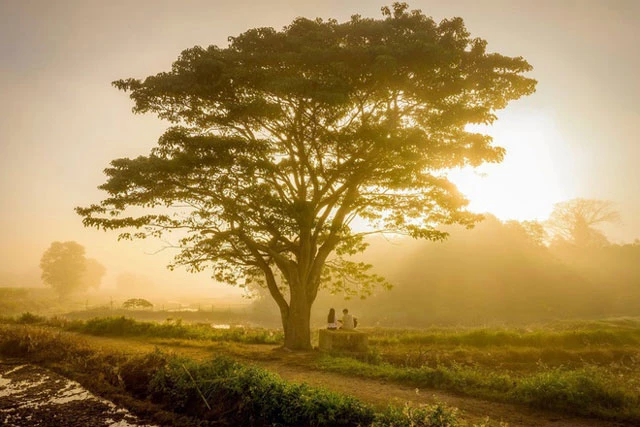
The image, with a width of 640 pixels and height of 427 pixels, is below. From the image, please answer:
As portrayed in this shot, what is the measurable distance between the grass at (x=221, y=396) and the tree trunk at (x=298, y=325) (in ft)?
21.9

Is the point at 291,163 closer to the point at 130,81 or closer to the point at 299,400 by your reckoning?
the point at 130,81

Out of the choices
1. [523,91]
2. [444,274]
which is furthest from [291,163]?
[444,274]

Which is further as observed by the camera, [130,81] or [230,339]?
[230,339]

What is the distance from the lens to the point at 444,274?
5947cm

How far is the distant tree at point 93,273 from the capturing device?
121m

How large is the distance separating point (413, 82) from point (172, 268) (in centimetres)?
1348

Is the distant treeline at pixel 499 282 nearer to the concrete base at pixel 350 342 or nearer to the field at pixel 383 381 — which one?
the field at pixel 383 381

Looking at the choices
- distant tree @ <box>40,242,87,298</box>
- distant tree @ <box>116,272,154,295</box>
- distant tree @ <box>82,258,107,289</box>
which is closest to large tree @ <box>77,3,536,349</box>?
distant tree @ <box>40,242,87,298</box>

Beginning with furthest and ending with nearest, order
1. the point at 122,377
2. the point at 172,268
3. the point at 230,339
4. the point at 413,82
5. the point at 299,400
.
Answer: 1. the point at 230,339
2. the point at 172,268
3. the point at 413,82
4. the point at 122,377
5. the point at 299,400

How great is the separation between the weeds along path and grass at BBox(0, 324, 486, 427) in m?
1.39

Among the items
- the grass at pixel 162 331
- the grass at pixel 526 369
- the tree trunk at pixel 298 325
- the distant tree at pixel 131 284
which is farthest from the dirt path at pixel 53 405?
the distant tree at pixel 131 284

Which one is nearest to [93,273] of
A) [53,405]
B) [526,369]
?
[53,405]

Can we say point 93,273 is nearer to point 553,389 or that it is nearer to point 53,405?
point 53,405

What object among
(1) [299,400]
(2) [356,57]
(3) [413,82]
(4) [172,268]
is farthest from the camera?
(4) [172,268]
